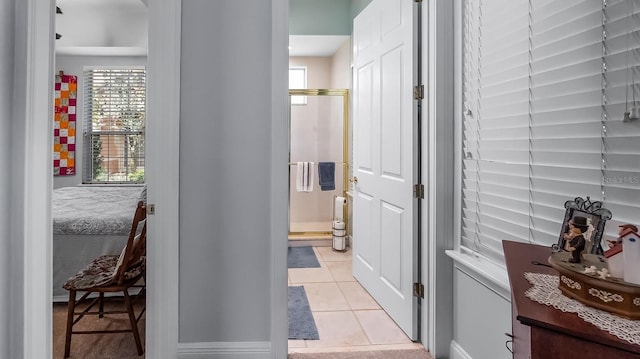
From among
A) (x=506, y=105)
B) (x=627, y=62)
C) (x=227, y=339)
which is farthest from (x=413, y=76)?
(x=227, y=339)

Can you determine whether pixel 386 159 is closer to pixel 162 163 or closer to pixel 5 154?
pixel 162 163

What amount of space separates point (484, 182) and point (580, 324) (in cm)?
127

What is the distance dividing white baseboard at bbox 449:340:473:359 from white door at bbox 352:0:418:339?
10.4 inches

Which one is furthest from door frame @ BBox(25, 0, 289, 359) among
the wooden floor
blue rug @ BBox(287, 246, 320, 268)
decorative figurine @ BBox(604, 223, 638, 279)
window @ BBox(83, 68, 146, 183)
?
window @ BBox(83, 68, 146, 183)

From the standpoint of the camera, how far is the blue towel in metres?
4.96

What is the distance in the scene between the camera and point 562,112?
1.34 metres

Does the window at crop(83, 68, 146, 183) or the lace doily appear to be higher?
the window at crop(83, 68, 146, 183)

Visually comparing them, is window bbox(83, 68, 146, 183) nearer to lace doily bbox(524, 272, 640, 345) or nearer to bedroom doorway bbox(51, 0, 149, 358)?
bedroom doorway bbox(51, 0, 149, 358)

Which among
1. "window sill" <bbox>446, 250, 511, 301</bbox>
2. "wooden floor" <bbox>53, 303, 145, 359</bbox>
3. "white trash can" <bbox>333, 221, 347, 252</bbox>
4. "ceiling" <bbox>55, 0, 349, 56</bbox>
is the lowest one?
"wooden floor" <bbox>53, 303, 145, 359</bbox>

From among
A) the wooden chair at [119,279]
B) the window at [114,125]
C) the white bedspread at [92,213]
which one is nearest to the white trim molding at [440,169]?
the wooden chair at [119,279]

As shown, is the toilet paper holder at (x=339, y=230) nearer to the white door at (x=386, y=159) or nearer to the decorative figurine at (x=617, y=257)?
the white door at (x=386, y=159)

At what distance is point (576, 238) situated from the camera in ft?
2.68

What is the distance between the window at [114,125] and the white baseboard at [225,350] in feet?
12.8

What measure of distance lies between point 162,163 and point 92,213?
144 cm
